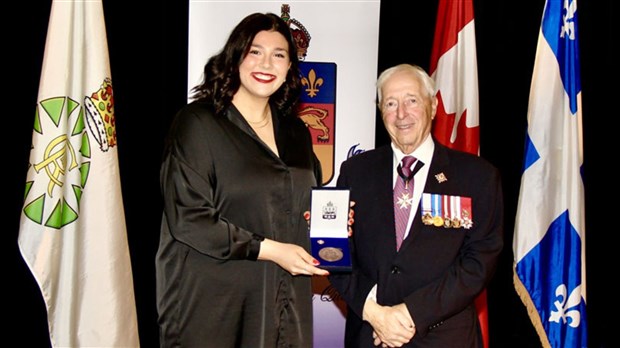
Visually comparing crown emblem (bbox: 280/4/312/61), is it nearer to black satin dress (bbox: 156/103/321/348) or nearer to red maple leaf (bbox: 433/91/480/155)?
red maple leaf (bbox: 433/91/480/155)

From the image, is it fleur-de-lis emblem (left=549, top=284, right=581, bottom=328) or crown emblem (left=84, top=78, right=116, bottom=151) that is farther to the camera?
fleur-de-lis emblem (left=549, top=284, right=581, bottom=328)

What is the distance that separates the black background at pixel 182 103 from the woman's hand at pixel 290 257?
1123mm

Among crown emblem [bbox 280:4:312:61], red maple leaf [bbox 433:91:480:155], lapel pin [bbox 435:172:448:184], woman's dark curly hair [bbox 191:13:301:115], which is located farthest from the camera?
crown emblem [bbox 280:4:312:61]

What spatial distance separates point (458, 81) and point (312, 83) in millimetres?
928

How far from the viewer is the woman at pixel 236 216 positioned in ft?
7.25

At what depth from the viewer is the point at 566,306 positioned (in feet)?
10.3

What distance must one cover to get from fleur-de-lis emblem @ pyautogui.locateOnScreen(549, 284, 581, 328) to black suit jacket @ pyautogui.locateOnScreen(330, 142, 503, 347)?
1167 millimetres

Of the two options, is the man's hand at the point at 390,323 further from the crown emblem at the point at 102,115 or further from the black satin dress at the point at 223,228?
the crown emblem at the point at 102,115

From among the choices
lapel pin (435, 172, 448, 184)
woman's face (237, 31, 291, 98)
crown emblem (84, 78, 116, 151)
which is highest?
woman's face (237, 31, 291, 98)

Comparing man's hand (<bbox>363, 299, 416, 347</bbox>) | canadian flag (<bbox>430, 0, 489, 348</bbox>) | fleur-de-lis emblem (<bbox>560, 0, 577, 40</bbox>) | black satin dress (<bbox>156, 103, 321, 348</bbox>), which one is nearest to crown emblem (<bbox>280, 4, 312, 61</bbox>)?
canadian flag (<bbox>430, 0, 489, 348</bbox>)

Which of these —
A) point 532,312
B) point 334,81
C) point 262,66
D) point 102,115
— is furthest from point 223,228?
point 334,81

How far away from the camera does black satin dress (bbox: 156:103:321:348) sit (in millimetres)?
2201

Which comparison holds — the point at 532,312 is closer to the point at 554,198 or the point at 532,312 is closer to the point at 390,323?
the point at 554,198

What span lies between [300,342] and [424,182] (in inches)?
31.6
